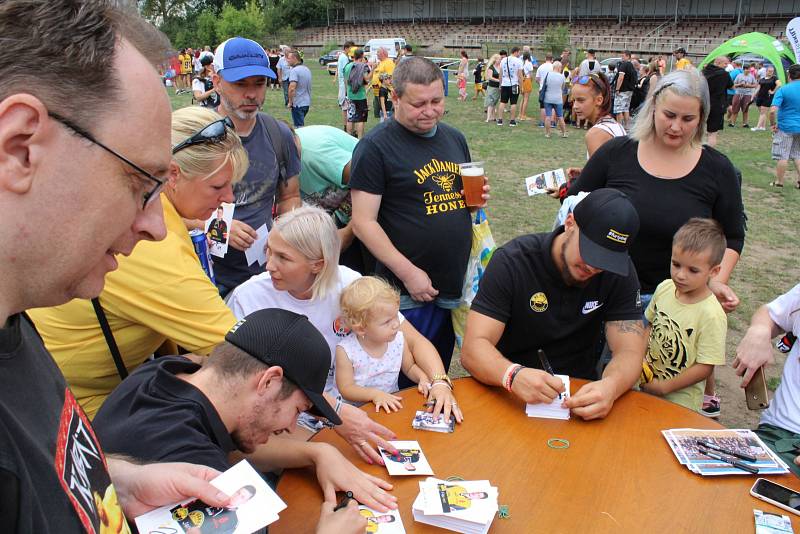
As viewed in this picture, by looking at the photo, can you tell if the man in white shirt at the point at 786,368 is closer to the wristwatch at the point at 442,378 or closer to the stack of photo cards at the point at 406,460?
the wristwatch at the point at 442,378

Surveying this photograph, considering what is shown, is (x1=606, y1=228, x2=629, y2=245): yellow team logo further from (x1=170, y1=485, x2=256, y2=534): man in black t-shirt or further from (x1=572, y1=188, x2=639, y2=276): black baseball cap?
(x1=170, y1=485, x2=256, y2=534): man in black t-shirt

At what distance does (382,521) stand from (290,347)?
0.61 m

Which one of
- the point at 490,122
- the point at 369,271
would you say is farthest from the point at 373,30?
the point at 369,271

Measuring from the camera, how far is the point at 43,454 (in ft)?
2.53

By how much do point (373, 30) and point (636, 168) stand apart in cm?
6320

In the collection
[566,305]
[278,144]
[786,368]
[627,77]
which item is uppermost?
[278,144]

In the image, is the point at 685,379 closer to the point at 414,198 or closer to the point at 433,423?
the point at 433,423

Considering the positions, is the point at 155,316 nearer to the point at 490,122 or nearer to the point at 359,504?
the point at 359,504

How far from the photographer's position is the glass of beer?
134 inches

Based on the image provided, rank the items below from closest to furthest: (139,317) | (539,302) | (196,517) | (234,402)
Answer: (196,517), (234,402), (139,317), (539,302)

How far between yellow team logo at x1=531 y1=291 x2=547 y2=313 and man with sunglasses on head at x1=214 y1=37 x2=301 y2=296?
5.19ft

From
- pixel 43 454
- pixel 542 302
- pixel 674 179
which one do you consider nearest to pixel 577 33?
pixel 674 179

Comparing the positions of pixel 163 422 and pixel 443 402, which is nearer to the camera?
pixel 163 422

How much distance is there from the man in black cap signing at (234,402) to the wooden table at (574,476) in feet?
0.69
